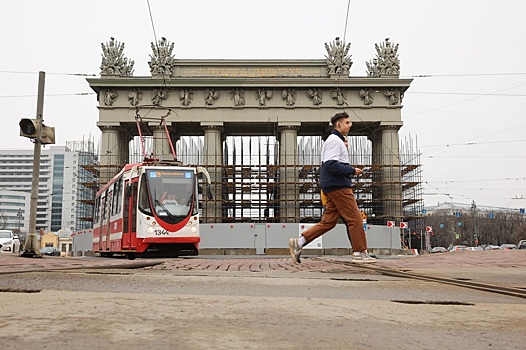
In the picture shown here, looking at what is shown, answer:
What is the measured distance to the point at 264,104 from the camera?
51000 millimetres

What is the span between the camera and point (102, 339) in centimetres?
259

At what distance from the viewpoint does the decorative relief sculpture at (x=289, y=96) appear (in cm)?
5091

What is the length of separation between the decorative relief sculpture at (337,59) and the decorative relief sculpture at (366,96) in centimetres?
213

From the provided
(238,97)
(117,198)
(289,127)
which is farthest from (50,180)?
(117,198)

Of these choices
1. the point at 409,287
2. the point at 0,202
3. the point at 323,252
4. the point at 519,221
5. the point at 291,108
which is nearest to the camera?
the point at 409,287

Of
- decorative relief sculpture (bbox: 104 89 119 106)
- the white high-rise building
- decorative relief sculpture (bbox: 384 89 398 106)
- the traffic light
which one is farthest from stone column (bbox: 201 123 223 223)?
the white high-rise building

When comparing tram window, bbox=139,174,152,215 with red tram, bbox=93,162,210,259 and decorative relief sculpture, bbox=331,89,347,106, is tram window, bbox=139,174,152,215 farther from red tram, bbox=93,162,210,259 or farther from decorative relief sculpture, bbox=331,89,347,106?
decorative relief sculpture, bbox=331,89,347,106

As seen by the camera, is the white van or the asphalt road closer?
the asphalt road

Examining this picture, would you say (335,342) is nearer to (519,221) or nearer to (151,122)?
(151,122)

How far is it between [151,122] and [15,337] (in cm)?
5022

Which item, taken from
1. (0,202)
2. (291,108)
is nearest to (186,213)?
(291,108)

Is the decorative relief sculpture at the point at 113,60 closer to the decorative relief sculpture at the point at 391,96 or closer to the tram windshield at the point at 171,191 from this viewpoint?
the decorative relief sculpture at the point at 391,96

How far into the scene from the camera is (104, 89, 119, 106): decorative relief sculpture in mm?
50562

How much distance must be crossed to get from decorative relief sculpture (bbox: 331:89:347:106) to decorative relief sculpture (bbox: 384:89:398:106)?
364cm
